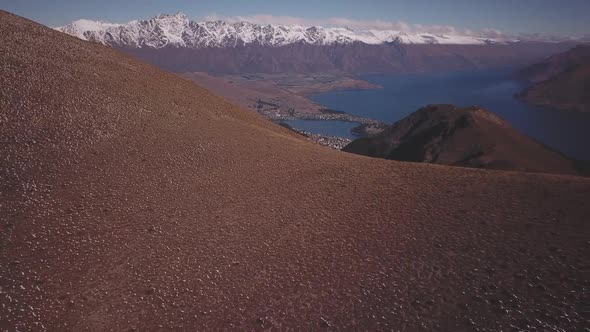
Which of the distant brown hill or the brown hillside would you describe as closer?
the brown hillside

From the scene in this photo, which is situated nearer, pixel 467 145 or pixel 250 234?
pixel 250 234

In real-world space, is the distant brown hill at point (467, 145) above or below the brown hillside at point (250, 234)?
below

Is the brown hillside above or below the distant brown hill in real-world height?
above

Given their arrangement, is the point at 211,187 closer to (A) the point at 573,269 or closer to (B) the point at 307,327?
(B) the point at 307,327

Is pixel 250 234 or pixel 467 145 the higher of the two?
pixel 250 234
